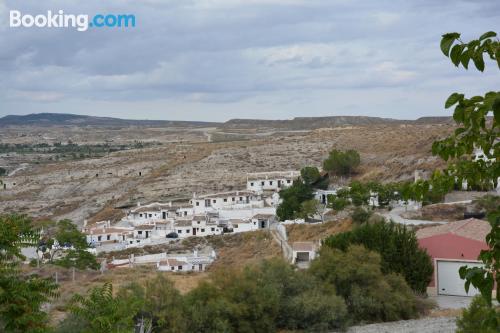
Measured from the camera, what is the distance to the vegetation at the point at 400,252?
80.1 feet

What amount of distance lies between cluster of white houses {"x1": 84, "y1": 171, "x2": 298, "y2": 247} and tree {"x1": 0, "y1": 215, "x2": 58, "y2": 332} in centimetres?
3839

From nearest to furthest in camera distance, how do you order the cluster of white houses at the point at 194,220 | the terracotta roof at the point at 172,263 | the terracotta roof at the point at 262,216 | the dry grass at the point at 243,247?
the terracotta roof at the point at 172,263, the dry grass at the point at 243,247, the cluster of white houses at the point at 194,220, the terracotta roof at the point at 262,216

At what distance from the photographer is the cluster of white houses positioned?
164 feet

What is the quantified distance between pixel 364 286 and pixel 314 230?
Result: 19.8 meters

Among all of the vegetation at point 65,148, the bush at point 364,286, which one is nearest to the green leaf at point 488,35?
the bush at point 364,286

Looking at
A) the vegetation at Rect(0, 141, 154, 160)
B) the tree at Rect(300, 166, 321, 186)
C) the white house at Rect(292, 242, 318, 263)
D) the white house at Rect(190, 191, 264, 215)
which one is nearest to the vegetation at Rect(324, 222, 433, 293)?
the white house at Rect(292, 242, 318, 263)

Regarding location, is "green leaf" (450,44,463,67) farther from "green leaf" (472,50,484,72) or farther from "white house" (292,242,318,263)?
"white house" (292,242,318,263)

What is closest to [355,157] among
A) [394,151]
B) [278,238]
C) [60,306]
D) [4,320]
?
[394,151]

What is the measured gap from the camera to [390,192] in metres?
48.0

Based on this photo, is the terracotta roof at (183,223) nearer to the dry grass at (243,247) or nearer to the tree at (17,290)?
the dry grass at (243,247)

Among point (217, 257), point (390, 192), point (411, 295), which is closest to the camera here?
point (411, 295)

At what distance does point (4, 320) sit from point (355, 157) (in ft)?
203

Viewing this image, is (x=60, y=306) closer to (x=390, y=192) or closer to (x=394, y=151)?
(x=390, y=192)

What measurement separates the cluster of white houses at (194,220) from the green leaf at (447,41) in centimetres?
4556
